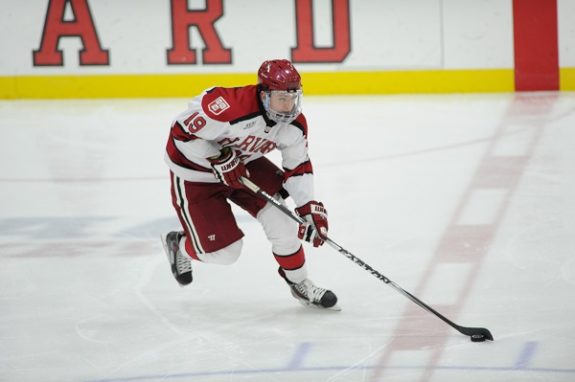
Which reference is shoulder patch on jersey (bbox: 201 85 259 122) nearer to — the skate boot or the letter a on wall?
the skate boot

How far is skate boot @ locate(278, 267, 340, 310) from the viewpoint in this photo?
3813 mm

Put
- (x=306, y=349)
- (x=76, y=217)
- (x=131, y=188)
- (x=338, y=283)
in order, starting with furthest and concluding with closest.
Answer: (x=131, y=188)
(x=76, y=217)
(x=338, y=283)
(x=306, y=349)

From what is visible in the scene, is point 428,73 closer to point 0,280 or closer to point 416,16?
point 416,16

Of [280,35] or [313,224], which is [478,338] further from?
[280,35]

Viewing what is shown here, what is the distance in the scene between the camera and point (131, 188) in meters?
5.99

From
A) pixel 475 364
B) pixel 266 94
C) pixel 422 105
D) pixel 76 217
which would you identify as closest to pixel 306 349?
pixel 475 364

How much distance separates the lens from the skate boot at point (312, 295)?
3813 millimetres

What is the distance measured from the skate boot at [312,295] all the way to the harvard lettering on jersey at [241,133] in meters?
0.32

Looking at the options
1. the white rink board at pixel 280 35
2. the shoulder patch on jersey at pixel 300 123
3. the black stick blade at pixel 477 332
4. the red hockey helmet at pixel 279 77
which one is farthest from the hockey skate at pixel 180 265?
the white rink board at pixel 280 35

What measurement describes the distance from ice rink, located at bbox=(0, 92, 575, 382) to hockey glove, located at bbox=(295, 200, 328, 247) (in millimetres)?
296

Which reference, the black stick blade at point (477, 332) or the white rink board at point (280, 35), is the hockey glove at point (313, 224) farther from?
the white rink board at point (280, 35)

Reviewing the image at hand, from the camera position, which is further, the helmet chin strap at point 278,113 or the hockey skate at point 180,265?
the hockey skate at point 180,265

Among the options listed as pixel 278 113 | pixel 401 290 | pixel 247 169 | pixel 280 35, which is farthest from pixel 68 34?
pixel 401 290

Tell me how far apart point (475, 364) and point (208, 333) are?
35.7 inches
